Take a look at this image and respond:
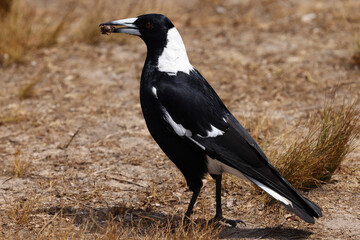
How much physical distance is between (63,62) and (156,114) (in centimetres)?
334

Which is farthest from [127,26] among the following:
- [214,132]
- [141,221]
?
[141,221]

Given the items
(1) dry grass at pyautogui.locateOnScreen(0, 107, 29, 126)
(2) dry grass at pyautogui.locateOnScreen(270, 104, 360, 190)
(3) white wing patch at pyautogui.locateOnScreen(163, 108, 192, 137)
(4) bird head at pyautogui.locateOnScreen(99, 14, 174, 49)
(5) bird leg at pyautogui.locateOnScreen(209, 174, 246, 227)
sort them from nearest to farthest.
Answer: (3) white wing patch at pyautogui.locateOnScreen(163, 108, 192, 137)
(5) bird leg at pyautogui.locateOnScreen(209, 174, 246, 227)
(4) bird head at pyautogui.locateOnScreen(99, 14, 174, 49)
(2) dry grass at pyautogui.locateOnScreen(270, 104, 360, 190)
(1) dry grass at pyautogui.locateOnScreen(0, 107, 29, 126)

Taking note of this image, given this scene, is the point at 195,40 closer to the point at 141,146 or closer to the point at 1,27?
the point at 1,27

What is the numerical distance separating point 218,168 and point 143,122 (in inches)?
70.3

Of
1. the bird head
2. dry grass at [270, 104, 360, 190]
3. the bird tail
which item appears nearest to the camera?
the bird tail

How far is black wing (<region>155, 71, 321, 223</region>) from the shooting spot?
122 inches

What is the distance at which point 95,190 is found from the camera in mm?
3859

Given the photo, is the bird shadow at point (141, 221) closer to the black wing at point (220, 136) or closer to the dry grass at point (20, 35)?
the black wing at point (220, 136)

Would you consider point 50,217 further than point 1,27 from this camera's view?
No

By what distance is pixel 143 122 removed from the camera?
4965 millimetres

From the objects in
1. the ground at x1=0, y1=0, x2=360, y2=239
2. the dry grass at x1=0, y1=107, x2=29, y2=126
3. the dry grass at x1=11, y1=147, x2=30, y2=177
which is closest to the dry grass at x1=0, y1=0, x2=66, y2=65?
the ground at x1=0, y1=0, x2=360, y2=239

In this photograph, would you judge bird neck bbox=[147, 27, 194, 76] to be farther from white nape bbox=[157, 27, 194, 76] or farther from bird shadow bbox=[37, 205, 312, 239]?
bird shadow bbox=[37, 205, 312, 239]

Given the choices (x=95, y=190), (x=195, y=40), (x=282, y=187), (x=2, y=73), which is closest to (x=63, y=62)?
(x=2, y=73)

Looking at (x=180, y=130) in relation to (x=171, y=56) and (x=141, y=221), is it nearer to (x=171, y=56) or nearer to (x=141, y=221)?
(x=171, y=56)
